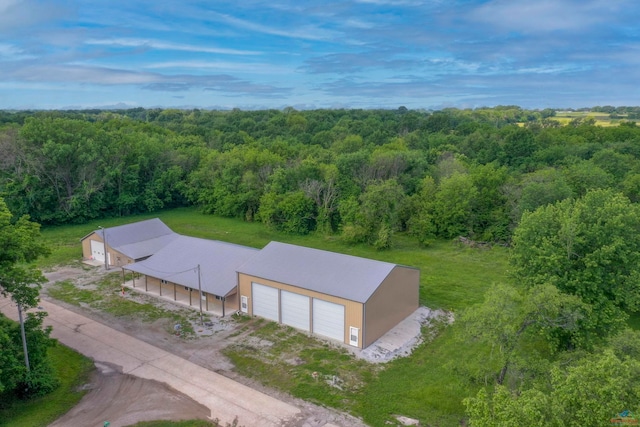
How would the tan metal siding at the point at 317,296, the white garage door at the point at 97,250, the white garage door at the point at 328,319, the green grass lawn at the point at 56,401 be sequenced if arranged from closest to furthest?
the green grass lawn at the point at 56,401 → the tan metal siding at the point at 317,296 → the white garage door at the point at 328,319 → the white garage door at the point at 97,250

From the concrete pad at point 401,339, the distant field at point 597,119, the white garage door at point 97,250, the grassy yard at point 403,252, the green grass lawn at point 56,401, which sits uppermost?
the distant field at point 597,119

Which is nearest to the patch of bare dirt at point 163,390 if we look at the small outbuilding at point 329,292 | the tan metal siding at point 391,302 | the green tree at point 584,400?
the small outbuilding at point 329,292

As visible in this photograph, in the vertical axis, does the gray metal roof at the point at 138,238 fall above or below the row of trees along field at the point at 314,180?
below

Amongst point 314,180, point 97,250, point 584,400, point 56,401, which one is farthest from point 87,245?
point 584,400

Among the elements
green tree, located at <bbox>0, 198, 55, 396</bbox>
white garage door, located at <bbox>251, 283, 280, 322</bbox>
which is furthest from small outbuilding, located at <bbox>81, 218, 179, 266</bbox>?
green tree, located at <bbox>0, 198, 55, 396</bbox>

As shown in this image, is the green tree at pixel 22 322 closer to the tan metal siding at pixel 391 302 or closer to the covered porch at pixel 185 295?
the covered porch at pixel 185 295

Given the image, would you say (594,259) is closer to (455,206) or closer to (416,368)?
(416,368)

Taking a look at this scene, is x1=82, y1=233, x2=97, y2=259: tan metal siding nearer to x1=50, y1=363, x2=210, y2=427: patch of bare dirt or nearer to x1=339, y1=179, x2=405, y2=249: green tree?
x1=50, y1=363, x2=210, y2=427: patch of bare dirt
